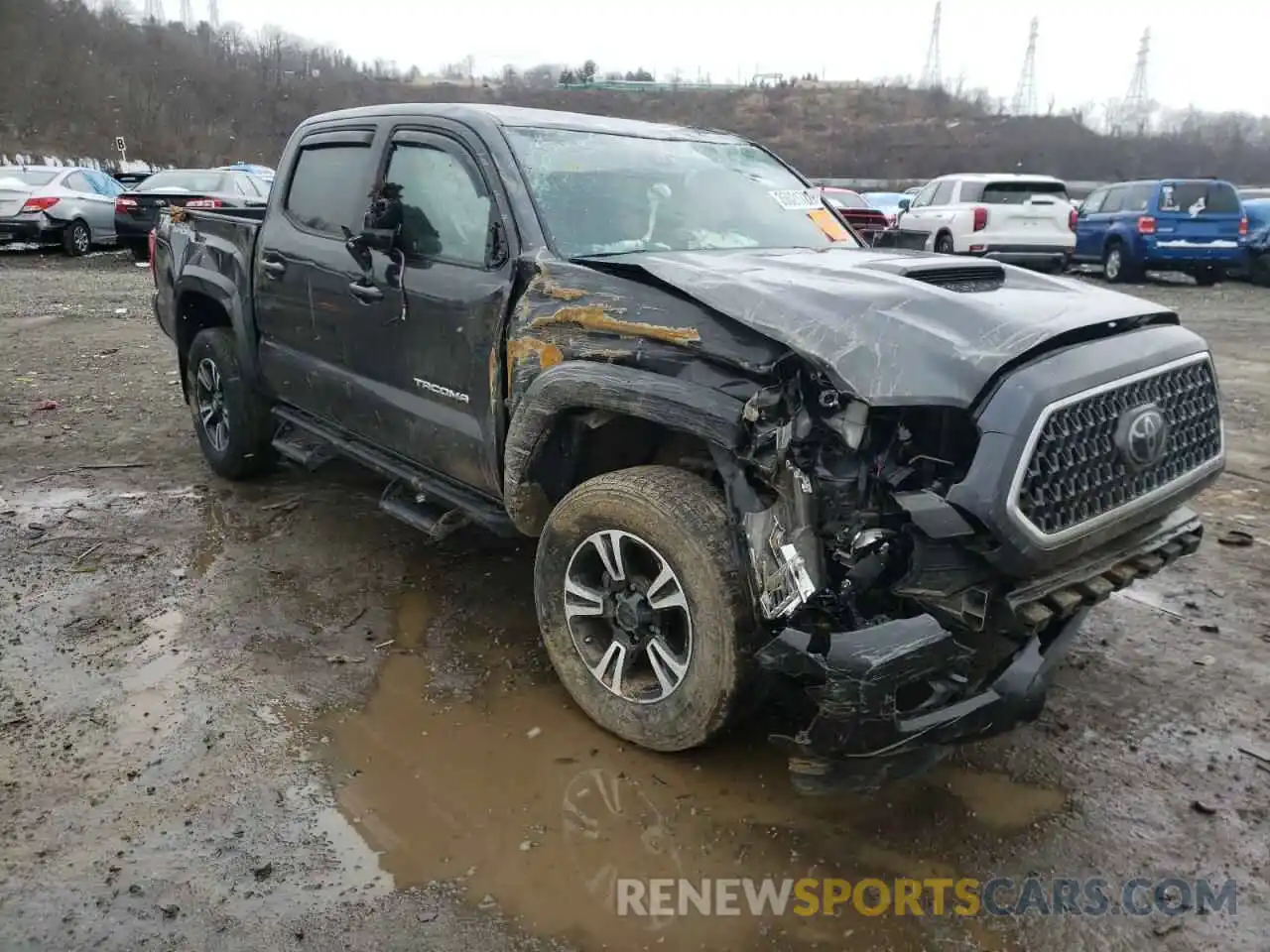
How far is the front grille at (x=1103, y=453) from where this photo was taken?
244cm

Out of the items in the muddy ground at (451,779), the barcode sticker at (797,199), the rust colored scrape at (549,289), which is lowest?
the muddy ground at (451,779)

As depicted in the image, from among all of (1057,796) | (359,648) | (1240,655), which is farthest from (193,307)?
(1240,655)

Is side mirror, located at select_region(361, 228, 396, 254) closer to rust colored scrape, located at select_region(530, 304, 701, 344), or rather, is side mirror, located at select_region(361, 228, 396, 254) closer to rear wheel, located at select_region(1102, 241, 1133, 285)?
rust colored scrape, located at select_region(530, 304, 701, 344)

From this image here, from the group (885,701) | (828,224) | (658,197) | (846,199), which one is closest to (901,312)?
(885,701)

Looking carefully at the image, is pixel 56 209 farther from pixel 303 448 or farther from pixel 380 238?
pixel 380 238

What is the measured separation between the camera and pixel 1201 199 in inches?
606

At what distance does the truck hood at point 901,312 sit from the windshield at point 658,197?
1.39ft

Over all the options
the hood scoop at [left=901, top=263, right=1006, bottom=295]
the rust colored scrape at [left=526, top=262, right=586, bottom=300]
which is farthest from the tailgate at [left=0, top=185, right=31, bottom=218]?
the hood scoop at [left=901, top=263, right=1006, bottom=295]

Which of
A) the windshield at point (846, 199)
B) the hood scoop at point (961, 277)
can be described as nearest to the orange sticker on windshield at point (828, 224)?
the hood scoop at point (961, 277)

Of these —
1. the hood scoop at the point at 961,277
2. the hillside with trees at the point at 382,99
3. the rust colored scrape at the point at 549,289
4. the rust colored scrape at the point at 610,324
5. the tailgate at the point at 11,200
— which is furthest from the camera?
the hillside with trees at the point at 382,99

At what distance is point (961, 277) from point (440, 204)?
6.46 feet

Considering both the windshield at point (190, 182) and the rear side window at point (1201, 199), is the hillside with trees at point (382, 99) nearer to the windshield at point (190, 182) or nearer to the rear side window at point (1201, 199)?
the windshield at point (190, 182)

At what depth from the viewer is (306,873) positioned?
258cm

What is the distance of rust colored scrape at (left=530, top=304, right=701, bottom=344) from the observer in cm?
285
